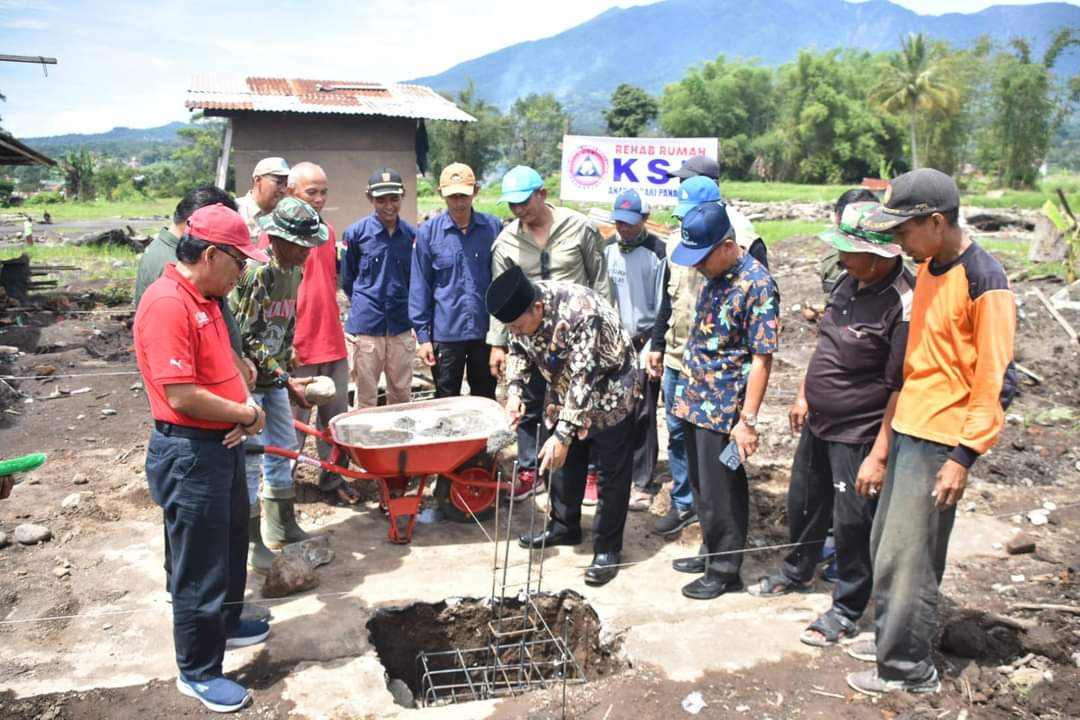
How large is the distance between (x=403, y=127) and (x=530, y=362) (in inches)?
471

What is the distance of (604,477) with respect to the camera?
456cm

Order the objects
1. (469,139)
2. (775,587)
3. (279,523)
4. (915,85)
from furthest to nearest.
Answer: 1. (469,139)
2. (915,85)
3. (279,523)
4. (775,587)

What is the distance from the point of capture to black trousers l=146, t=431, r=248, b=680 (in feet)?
10.5

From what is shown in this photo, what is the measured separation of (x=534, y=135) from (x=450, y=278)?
6774cm

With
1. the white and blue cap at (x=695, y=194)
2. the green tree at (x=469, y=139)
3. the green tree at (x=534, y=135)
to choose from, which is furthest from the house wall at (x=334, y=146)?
the green tree at (x=534, y=135)

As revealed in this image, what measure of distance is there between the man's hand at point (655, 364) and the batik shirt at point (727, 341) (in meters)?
0.97

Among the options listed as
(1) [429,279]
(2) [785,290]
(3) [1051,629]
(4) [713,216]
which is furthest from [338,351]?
(2) [785,290]

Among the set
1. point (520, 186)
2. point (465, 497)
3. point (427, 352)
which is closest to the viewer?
point (520, 186)

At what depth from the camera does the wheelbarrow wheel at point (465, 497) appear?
521 centimetres

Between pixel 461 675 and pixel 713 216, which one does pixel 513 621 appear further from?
pixel 713 216

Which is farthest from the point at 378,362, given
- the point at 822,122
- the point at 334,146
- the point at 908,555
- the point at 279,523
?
the point at 822,122

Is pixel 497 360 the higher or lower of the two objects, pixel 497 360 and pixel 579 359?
the lower

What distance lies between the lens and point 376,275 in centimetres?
563

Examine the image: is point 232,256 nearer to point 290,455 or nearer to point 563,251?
point 290,455
